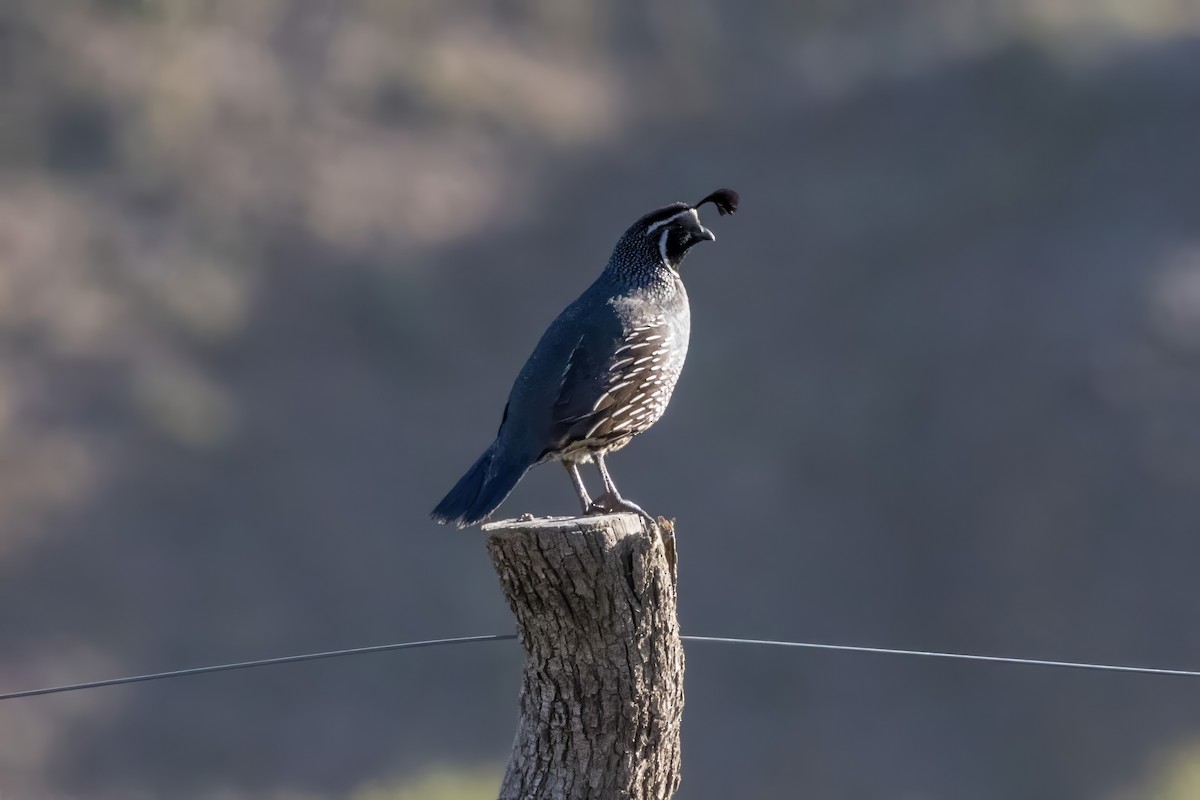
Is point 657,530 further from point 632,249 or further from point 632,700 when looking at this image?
point 632,249

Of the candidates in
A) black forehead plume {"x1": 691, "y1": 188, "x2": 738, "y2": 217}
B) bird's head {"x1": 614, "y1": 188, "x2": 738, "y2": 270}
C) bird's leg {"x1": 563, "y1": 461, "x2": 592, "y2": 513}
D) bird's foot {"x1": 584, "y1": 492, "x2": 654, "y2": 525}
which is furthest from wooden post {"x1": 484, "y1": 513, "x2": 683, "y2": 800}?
black forehead plume {"x1": 691, "y1": 188, "x2": 738, "y2": 217}

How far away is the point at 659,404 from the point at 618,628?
119 centimetres

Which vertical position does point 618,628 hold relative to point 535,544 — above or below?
below

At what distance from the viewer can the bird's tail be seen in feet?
10.4

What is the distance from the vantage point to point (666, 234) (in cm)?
395

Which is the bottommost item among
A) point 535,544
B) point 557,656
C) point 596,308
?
point 557,656

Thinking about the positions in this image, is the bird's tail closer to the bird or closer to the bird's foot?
the bird

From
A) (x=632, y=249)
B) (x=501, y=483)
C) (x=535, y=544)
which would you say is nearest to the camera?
(x=535, y=544)

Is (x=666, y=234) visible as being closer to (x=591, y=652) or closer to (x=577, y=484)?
(x=577, y=484)

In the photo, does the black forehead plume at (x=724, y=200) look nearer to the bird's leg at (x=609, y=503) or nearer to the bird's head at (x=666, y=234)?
the bird's head at (x=666, y=234)

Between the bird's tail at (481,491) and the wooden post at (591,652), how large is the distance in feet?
1.80

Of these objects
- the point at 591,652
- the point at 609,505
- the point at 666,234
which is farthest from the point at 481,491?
the point at 666,234

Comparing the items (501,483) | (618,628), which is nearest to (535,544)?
(618,628)

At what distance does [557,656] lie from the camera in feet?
8.40
